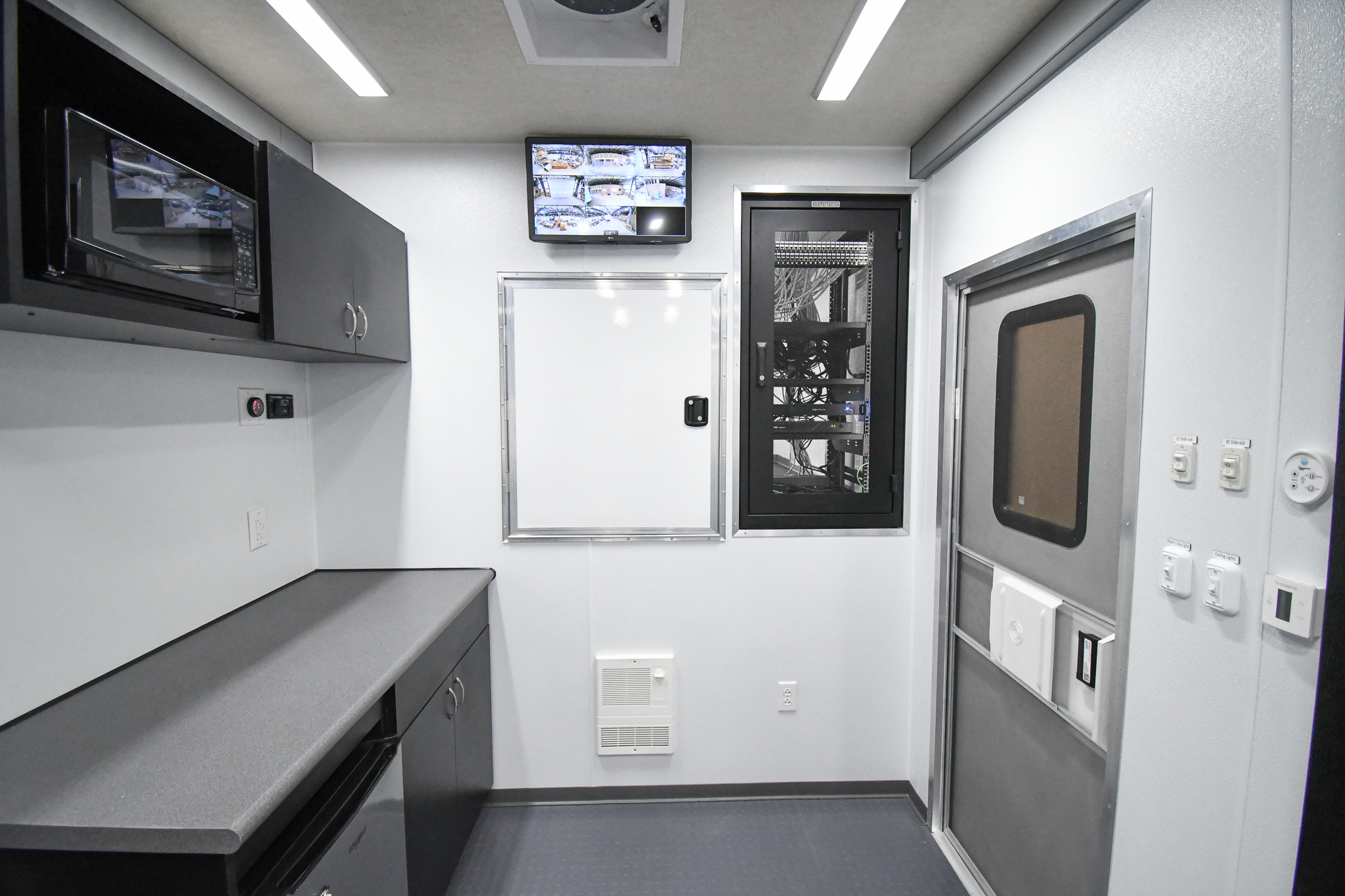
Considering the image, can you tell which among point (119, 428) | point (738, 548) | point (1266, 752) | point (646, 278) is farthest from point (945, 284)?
point (119, 428)

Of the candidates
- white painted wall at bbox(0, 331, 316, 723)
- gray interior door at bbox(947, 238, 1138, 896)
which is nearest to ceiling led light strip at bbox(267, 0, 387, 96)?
white painted wall at bbox(0, 331, 316, 723)

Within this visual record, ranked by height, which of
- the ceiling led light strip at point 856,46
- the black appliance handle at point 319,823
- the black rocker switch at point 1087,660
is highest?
the ceiling led light strip at point 856,46

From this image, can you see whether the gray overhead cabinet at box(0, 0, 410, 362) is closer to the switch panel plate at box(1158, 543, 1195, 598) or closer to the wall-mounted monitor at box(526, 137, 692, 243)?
the wall-mounted monitor at box(526, 137, 692, 243)

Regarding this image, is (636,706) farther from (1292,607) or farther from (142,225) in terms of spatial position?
(142,225)

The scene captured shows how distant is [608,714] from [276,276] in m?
2.01

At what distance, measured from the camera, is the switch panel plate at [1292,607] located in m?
0.86

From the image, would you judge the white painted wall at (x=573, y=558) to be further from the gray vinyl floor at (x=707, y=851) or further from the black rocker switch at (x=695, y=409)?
the black rocker switch at (x=695, y=409)

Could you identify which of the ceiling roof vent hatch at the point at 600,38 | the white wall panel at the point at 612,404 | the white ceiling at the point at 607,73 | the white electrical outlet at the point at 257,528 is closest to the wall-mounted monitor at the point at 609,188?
the white ceiling at the point at 607,73

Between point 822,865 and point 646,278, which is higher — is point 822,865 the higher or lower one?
the lower one

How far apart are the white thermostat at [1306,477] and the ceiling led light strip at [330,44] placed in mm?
2405

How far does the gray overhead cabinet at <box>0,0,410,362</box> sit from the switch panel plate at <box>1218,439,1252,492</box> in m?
2.21

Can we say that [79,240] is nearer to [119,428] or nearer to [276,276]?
[276,276]

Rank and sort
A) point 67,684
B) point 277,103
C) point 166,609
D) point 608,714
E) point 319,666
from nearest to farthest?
1. point 67,684
2. point 319,666
3. point 166,609
4. point 277,103
5. point 608,714

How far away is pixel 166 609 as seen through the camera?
4.99ft
